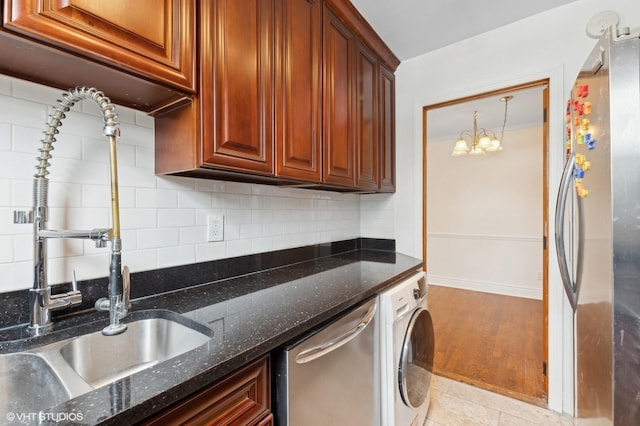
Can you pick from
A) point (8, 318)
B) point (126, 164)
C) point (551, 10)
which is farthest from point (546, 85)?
point (8, 318)

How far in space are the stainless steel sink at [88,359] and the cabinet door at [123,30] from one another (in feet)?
2.47

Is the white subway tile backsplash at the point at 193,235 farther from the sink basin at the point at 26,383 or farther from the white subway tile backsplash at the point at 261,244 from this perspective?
the sink basin at the point at 26,383

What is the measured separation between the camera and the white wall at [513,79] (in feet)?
5.61

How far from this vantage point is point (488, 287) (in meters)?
4.08

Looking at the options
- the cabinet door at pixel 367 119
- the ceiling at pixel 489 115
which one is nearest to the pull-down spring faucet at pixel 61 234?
the cabinet door at pixel 367 119

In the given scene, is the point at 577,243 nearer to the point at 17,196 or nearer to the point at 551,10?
the point at 551,10

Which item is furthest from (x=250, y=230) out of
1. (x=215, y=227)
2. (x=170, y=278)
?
(x=170, y=278)

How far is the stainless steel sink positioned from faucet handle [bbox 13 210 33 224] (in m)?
0.34

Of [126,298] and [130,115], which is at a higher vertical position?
[130,115]

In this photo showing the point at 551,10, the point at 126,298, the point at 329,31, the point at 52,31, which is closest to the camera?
the point at 52,31

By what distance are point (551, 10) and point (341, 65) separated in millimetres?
1397

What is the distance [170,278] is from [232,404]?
0.66 m

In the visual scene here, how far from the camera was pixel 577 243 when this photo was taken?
127 cm

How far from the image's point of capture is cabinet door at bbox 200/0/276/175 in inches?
38.3
